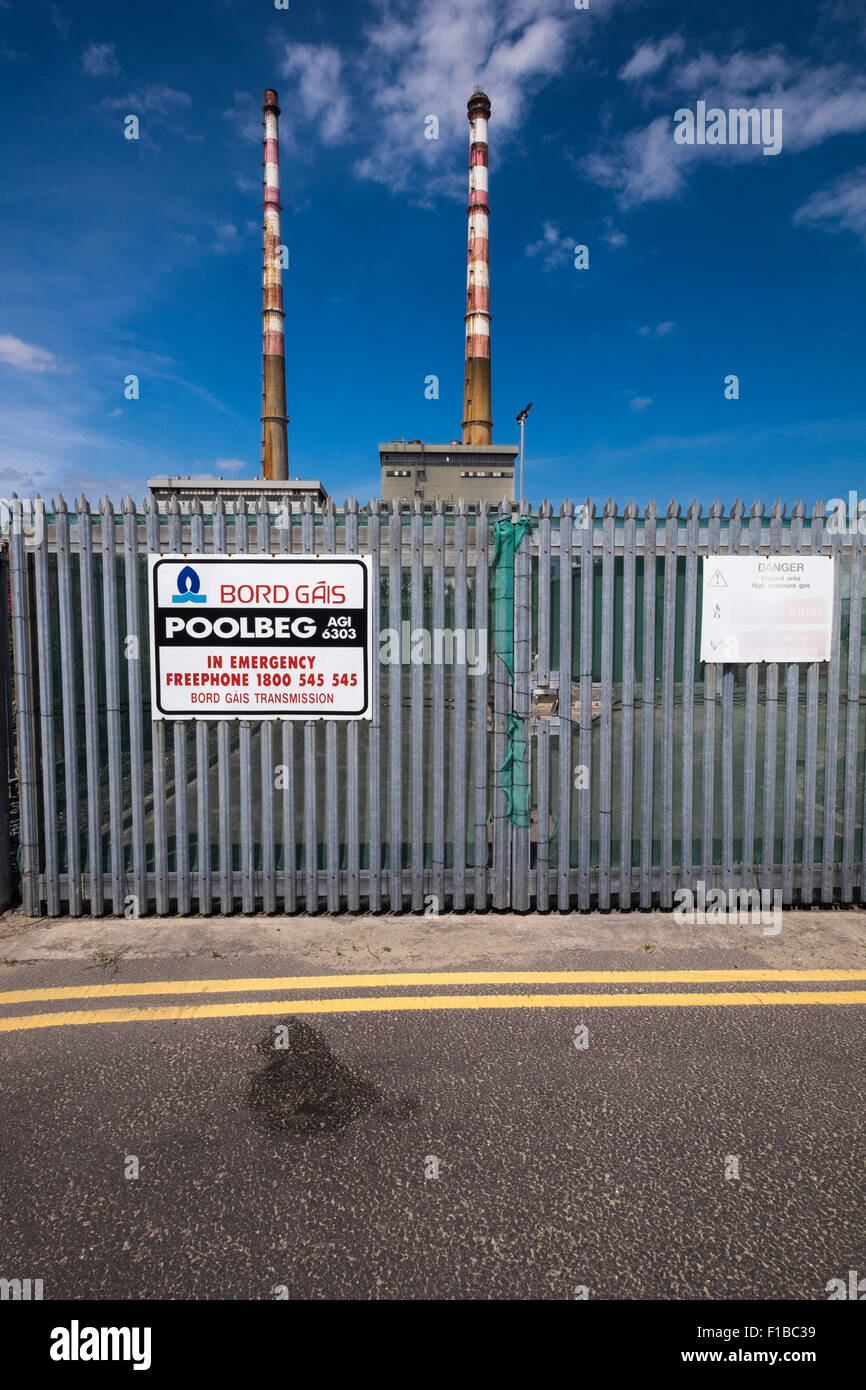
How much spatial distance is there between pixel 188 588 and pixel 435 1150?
3700 millimetres

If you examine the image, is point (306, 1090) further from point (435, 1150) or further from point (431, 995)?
point (431, 995)

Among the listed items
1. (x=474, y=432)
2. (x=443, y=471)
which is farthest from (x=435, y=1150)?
(x=443, y=471)

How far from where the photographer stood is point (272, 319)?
132 feet

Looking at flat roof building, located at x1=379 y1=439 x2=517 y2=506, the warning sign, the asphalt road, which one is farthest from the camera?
flat roof building, located at x1=379 y1=439 x2=517 y2=506

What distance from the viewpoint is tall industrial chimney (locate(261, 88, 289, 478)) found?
131 feet

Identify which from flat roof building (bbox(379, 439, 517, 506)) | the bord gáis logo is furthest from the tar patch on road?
flat roof building (bbox(379, 439, 517, 506))

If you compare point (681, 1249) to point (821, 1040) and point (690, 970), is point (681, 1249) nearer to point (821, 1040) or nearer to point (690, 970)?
point (821, 1040)

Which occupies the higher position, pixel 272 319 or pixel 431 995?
pixel 272 319

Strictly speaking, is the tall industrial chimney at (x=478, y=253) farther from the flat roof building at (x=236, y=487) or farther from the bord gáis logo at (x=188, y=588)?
the bord gáis logo at (x=188, y=588)

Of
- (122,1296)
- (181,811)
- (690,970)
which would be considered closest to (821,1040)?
(690,970)

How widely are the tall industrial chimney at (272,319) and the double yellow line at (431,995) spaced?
42042 mm

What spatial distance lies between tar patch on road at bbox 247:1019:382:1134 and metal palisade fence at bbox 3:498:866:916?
1672 millimetres

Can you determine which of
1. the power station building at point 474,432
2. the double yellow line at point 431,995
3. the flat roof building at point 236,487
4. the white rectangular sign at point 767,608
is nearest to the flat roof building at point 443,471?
the power station building at point 474,432

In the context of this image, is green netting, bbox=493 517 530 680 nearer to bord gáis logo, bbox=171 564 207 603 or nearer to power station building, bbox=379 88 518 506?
bord gáis logo, bbox=171 564 207 603
